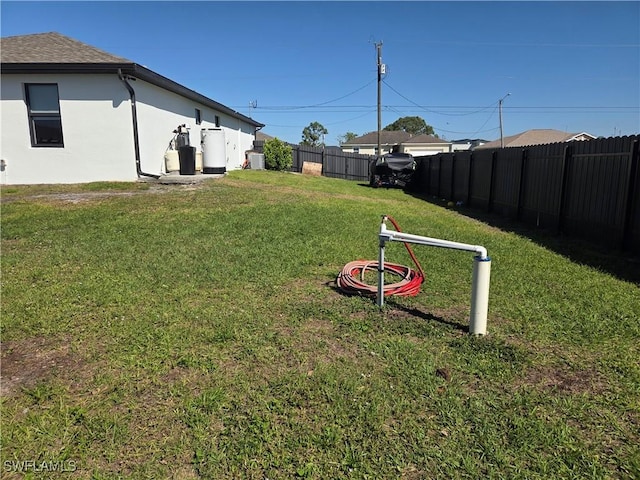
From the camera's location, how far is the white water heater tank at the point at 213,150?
43.7 feet

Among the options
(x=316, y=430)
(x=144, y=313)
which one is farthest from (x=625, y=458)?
(x=144, y=313)

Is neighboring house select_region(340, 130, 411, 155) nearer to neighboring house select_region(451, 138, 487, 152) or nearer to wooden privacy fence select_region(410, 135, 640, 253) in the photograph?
neighboring house select_region(451, 138, 487, 152)

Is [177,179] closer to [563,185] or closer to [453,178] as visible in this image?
[453,178]

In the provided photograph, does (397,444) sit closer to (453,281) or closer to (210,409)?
(210,409)

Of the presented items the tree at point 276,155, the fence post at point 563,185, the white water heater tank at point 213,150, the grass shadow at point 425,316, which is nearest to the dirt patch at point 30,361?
the grass shadow at point 425,316

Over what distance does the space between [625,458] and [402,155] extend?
58.3 feet

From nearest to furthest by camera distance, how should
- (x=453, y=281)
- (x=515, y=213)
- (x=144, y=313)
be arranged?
(x=144, y=313) → (x=453, y=281) → (x=515, y=213)

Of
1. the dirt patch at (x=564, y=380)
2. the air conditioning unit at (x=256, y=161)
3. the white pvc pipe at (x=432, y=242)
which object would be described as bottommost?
the dirt patch at (x=564, y=380)

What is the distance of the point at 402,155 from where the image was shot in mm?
18938

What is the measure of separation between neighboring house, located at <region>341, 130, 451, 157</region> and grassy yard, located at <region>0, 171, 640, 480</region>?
144 feet

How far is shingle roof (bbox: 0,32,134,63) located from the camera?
445 inches

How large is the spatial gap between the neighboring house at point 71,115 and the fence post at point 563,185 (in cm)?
1062

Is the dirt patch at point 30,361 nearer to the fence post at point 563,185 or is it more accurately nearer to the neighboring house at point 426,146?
the fence post at point 563,185

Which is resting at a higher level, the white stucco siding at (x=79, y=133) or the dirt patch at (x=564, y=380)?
the white stucco siding at (x=79, y=133)
